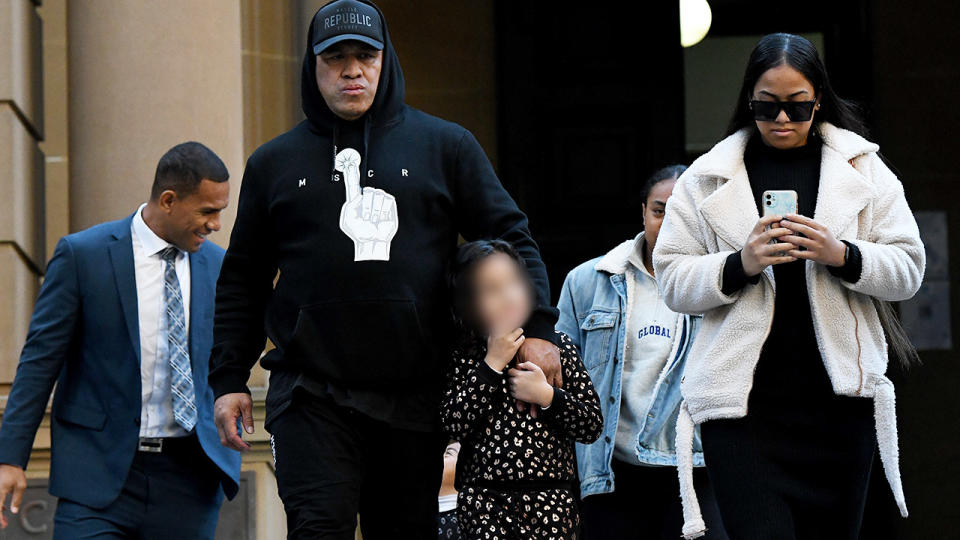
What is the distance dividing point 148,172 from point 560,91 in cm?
299

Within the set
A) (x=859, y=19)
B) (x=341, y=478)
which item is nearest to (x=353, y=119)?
(x=341, y=478)

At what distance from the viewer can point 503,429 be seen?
4746 mm

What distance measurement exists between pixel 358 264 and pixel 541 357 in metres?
0.65

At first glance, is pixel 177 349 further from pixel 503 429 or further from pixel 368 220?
pixel 503 429

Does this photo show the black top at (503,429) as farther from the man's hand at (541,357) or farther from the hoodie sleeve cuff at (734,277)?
the hoodie sleeve cuff at (734,277)

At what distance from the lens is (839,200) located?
4.37 m

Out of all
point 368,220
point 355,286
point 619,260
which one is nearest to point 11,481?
point 355,286

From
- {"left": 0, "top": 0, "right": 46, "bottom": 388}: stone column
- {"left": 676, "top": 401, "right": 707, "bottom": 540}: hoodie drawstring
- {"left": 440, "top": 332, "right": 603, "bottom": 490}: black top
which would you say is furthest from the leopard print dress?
{"left": 0, "top": 0, "right": 46, "bottom": 388}: stone column

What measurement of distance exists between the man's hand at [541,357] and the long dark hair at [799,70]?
0.90 meters

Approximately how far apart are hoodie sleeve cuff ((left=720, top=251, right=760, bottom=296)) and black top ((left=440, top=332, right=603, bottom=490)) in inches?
27.5

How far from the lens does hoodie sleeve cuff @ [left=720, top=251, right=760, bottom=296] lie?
14.2ft

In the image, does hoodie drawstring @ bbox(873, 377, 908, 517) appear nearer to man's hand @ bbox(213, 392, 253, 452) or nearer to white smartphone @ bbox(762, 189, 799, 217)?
white smartphone @ bbox(762, 189, 799, 217)

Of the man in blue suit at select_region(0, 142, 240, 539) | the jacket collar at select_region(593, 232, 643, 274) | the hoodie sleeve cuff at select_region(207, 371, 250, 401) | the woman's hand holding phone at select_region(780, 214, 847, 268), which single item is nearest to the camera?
the woman's hand holding phone at select_region(780, 214, 847, 268)

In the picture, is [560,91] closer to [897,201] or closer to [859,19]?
[859,19]
